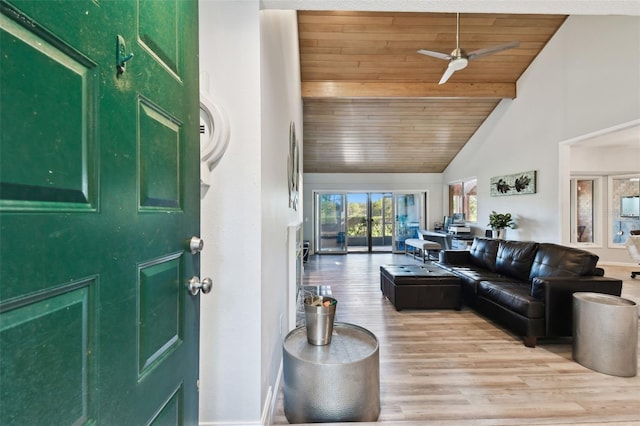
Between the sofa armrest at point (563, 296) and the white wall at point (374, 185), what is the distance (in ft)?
21.3

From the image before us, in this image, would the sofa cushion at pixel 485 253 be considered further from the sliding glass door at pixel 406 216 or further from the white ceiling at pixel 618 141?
the sliding glass door at pixel 406 216

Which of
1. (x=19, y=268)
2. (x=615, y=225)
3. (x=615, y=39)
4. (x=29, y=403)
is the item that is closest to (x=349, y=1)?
(x=19, y=268)

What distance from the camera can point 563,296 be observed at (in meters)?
2.62

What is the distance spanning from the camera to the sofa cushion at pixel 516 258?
3.44m

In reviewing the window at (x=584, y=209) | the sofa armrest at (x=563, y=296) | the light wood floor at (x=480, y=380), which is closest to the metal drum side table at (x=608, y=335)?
the light wood floor at (x=480, y=380)

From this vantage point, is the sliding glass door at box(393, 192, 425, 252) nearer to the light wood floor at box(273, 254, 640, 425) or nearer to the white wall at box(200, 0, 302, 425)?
the light wood floor at box(273, 254, 640, 425)

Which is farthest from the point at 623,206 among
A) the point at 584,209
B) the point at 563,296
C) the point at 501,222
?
the point at 563,296

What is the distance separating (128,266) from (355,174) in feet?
28.0

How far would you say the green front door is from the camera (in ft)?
1.32

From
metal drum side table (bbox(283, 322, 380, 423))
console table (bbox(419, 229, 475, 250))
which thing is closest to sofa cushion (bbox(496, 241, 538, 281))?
metal drum side table (bbox(283, 322, 380, 423))

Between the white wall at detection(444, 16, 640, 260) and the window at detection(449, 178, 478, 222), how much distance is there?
96 cm

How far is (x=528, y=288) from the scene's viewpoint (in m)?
3.05

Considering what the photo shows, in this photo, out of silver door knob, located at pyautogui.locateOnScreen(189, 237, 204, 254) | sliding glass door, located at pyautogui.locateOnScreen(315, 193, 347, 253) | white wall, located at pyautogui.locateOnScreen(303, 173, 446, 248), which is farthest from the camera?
sliding glass door, located at pyautogui.locateOnScreen(315, 193, 347, 253)

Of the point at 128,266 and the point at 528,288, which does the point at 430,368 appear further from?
the point at 128,266
